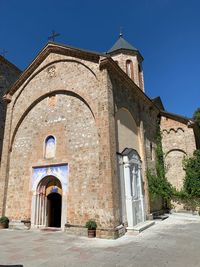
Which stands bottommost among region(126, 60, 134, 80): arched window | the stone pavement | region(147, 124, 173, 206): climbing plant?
the stone pavement

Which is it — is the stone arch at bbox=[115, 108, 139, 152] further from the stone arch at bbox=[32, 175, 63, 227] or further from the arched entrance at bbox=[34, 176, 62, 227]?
the arched entrance at bbox=[34, 176, 62, 227]

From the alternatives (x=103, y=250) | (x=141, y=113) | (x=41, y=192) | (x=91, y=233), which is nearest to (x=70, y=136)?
(x=41, y=192)

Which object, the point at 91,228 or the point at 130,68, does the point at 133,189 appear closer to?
the point at 91,228

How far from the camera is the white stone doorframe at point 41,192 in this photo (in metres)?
10.9

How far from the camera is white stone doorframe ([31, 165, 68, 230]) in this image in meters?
10.9

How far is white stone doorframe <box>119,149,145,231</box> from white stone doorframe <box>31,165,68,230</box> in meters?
2.98

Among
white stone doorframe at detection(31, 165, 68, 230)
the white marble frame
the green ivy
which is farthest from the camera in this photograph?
the green ivy

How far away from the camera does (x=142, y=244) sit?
7.59m

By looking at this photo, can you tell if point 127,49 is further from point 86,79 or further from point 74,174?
point 74,174

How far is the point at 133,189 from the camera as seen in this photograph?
1098cm

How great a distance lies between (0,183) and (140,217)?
808cm

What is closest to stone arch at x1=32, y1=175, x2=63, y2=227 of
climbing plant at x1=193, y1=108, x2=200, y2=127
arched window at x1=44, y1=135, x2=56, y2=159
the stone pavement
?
arched window at x1=44, y1=135, x2=56, y2=159

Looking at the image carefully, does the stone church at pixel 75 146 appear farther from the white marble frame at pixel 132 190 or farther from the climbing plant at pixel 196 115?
the climbing plant at pixel 196 115

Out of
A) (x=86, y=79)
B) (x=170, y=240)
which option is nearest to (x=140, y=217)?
(x=170, y=240)
